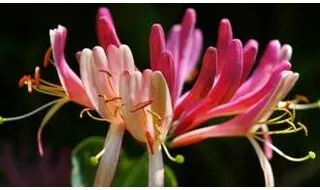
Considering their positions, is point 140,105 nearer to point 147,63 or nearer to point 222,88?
point 222,88

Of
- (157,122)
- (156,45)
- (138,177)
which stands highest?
(156,45)

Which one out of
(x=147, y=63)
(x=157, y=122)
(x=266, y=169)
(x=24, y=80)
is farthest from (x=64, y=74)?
(x=147, y=63)

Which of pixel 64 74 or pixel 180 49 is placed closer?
pixel 64 74

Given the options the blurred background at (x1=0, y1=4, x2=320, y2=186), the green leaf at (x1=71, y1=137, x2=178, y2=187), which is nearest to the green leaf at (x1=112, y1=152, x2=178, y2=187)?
the green leaf at (x1=71, y1=137, x2=178, y2=187)

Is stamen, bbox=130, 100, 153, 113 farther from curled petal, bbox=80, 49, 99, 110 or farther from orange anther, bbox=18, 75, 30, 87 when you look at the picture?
orange anther, bbox=18, 75, 30, 87

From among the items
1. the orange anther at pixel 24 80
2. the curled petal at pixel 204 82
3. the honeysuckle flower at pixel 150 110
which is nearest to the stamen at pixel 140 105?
the honeysuckle flower at pixel 150 110

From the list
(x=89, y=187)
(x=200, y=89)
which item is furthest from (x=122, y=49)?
(x=89, y=187)

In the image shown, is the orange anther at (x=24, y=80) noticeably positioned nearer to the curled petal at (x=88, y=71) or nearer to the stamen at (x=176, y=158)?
the curled petal at (x=88, y=71)
